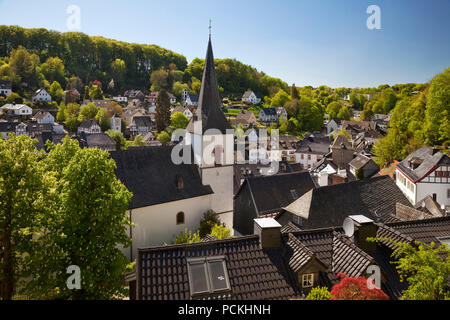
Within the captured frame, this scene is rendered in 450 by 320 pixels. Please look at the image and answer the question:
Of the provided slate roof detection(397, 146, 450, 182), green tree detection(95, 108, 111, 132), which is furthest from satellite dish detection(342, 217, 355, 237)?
green tree detection(95, 108, 111, 132)

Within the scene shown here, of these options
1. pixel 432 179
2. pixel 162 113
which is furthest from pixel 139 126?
pixel 432 179

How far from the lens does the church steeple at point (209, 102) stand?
82.9ft

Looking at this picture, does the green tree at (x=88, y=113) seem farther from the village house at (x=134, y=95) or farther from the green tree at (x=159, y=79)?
the green tree at (x=159, y=79)

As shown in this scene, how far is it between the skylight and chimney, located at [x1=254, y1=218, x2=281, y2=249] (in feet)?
5.38

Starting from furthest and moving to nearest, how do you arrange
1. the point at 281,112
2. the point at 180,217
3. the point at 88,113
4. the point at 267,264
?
the point at 281,112
the point at 88,113
the point at 180,217
the point at 267,264

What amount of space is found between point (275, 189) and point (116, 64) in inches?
5053

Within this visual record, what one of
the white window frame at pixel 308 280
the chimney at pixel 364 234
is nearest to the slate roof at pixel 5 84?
the white window frame at pixel 308 280

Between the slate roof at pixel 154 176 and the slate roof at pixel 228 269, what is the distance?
11.7 m

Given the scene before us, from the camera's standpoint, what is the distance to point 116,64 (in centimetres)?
13975

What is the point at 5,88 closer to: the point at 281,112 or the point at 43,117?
the point at 43,117

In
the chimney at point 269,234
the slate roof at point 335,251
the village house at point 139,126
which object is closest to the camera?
the slate roof at point 335,251

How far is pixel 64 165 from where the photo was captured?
55.6ft

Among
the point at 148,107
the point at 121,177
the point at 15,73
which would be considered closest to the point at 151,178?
the point at 121,177

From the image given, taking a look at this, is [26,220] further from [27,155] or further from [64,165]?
[64,165]
